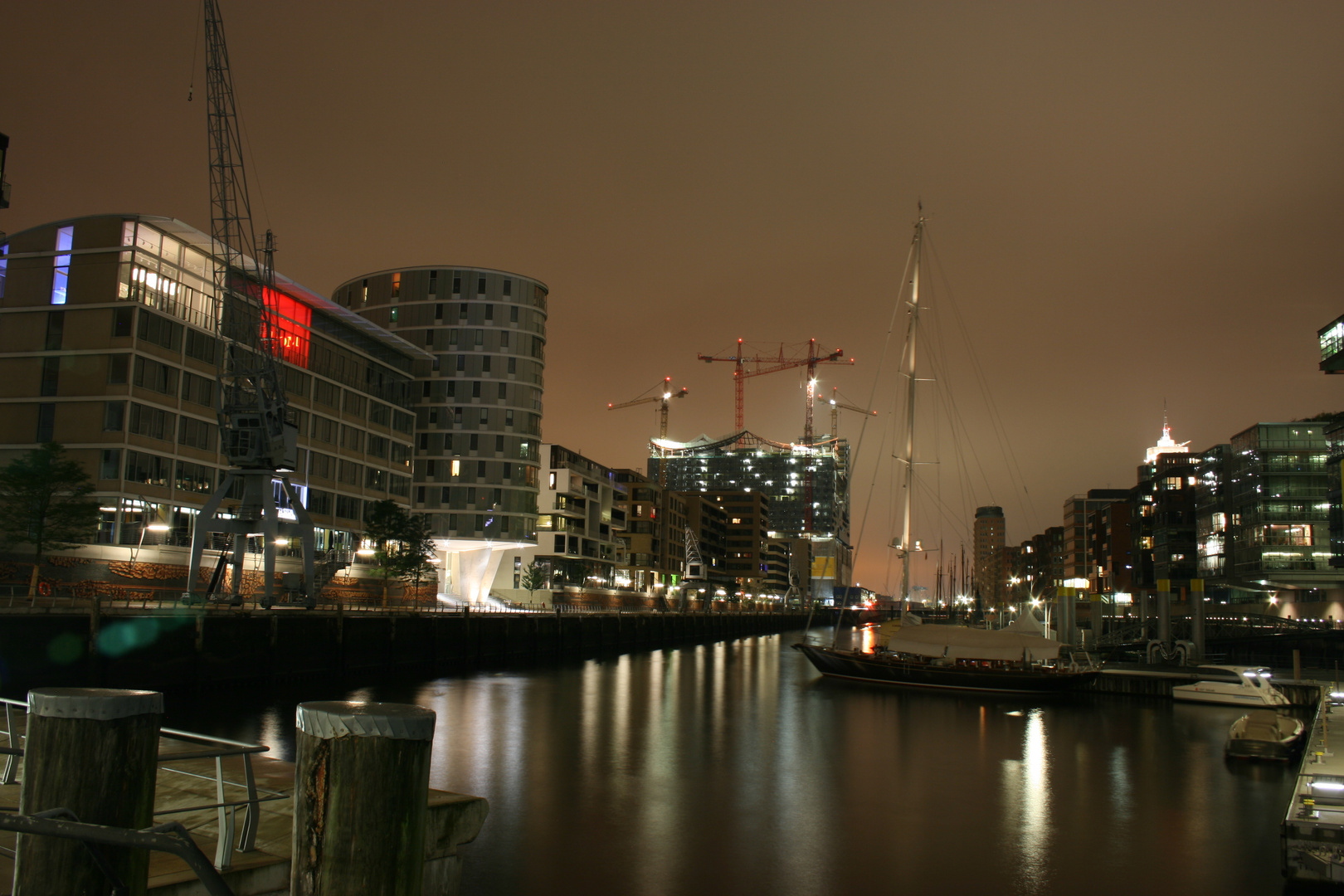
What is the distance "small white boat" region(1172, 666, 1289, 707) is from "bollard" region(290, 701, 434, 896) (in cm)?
4906

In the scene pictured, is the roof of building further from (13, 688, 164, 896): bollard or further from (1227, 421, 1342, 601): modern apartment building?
(1227, 421, 1342, 601): modern apartment building

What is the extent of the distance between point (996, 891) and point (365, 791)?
16.7m

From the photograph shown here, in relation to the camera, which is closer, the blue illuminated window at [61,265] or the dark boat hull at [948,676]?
the dark boat hull at [948,676]

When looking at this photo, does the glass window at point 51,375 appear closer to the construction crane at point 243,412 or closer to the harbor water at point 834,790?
the construction crane at point 243,412

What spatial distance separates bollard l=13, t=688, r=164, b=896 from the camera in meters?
5.85

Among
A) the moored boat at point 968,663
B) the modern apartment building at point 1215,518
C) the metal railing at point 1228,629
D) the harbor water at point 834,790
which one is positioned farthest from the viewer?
the modern apartment building at point 1215,518

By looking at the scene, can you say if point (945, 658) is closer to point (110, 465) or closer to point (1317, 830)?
point (1317, 830)

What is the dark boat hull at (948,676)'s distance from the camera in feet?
166

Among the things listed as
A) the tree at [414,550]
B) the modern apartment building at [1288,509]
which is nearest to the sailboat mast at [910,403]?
the tree at [414,550]

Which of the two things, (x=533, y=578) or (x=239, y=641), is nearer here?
(x=239, y=641)

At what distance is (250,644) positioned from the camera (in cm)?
4403

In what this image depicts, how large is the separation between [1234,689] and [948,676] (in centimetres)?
1330

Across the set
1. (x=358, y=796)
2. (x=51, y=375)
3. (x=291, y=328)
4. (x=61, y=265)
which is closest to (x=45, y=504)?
(x=51, y=375)

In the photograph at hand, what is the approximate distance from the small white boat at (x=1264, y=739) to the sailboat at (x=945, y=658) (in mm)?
16292
